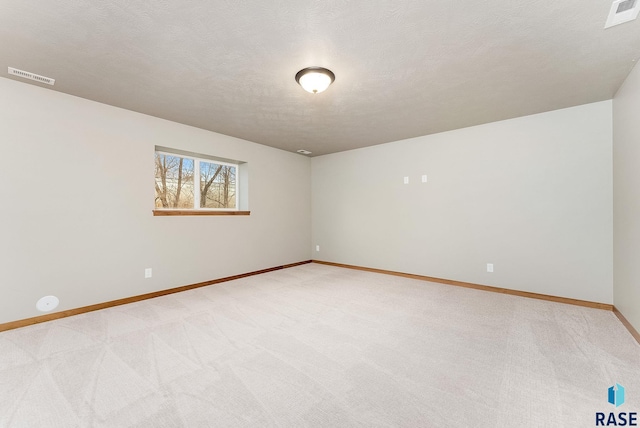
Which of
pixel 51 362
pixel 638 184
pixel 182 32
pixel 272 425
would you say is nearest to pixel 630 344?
pixel 638 184

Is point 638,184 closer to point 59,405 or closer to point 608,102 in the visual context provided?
point 608,102

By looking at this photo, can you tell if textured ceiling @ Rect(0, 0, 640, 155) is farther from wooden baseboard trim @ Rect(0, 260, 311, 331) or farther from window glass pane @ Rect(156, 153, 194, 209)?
wooden baseboard trim @ Rect(0, 260, 311, 331)

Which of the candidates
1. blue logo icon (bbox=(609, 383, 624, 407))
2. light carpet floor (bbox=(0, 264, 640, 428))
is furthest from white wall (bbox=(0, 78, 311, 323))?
blue logo icon (bbox=(609, 383, 624, 407))

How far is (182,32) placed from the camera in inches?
73.4

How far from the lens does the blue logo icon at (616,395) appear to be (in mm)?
1519

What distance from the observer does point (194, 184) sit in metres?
4.18

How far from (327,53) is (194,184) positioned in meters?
3.00

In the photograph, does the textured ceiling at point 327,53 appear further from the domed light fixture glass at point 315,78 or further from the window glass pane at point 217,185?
the window glass pane at point 217,185

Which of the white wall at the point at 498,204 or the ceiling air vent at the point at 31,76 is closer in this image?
the ceiling air vent at the point at 31,76

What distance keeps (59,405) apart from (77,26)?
7.77 ft

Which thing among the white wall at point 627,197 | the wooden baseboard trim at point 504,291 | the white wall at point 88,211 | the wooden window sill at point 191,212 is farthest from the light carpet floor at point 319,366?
the wooden window sill at point 191,212

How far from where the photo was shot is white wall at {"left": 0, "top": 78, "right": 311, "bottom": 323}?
260cm

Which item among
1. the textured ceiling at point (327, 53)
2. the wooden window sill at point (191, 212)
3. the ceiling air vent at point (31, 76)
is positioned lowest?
the wooden window sill at point (191, 212)

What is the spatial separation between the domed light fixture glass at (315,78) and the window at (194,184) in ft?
8.05
